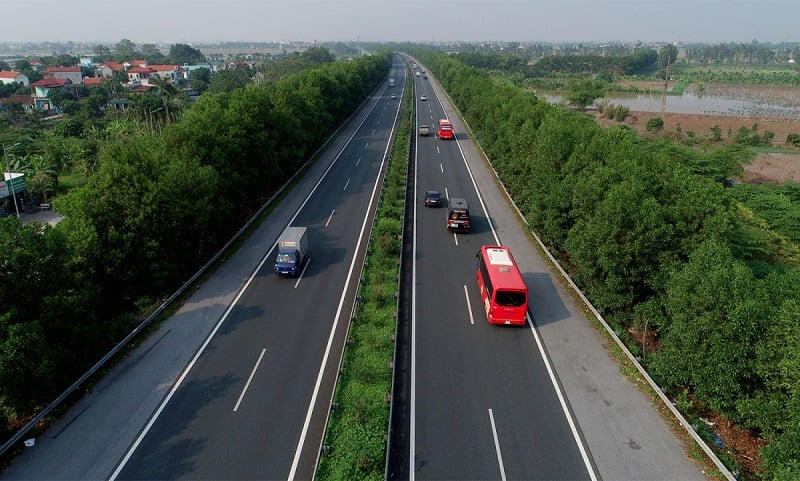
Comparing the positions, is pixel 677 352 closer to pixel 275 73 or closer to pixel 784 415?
pixel 784 415

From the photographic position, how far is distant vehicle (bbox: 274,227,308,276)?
28.3 metres

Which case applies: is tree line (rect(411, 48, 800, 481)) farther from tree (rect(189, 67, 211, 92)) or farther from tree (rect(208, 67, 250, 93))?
tree (rect(189, 67, 211, 92))

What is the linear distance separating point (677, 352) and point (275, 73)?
528 feet

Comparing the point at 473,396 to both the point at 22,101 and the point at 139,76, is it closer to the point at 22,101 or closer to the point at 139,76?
the point at 22,101

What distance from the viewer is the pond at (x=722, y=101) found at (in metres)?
118

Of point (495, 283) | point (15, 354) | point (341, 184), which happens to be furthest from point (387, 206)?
point (15, 354)

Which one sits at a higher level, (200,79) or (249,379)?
(200,79)

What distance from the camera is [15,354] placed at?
15680 millimetres

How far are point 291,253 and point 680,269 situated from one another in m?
20.4

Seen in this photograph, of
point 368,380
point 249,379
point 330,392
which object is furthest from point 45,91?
point 368,380

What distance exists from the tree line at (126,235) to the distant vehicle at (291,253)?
16.5ft

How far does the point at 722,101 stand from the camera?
458ft

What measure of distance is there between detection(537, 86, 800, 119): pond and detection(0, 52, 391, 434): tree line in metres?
92.3

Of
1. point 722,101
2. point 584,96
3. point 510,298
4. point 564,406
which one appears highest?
point 722,101
